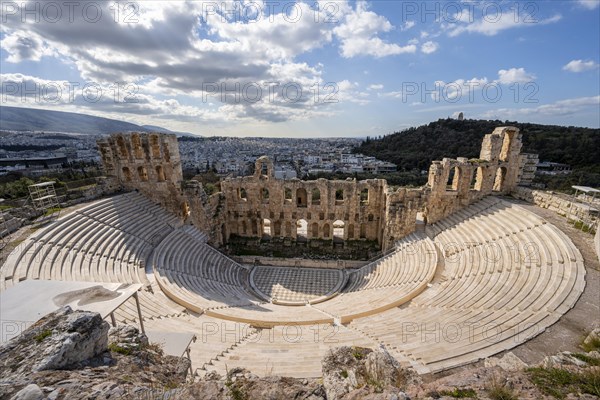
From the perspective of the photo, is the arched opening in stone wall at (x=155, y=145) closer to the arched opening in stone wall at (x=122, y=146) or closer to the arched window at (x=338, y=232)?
the arched opening in stone wall at (x=122, y=146)

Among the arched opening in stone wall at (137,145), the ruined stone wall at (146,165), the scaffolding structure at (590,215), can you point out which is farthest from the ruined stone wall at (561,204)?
the arched opening in stone wall at (137,145)

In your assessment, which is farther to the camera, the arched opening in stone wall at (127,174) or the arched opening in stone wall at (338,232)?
the arched opening in stone wall at (338,232)

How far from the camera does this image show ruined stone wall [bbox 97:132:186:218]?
910 inches

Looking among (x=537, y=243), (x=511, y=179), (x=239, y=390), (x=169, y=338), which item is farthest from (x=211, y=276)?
(x=511, y=179)

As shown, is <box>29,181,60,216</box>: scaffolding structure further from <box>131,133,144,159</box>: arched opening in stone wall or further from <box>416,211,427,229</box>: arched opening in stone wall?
<box>416,211,427,229</box>: arched opening in stone wall

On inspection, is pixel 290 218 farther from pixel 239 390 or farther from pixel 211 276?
pixel 239 390

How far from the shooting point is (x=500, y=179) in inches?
922

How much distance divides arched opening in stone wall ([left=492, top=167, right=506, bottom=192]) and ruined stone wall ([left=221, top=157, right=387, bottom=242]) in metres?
9.60

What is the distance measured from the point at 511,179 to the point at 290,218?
787 inches

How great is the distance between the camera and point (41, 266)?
12898mm

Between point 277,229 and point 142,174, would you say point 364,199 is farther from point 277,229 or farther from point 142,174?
point 142,174

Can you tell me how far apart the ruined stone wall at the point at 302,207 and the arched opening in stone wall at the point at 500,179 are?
9600 mm

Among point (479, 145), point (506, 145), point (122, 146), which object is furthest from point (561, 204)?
point (479, 145)

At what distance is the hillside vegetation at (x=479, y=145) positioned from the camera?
47278 millimetres
